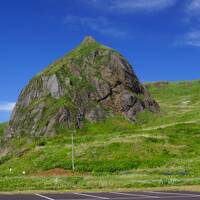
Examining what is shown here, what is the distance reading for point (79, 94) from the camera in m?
166

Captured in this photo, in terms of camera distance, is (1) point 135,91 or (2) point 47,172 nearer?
(2) point 47,172

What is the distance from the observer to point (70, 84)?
168m

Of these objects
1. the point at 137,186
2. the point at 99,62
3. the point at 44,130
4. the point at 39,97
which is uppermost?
the point at 99,62

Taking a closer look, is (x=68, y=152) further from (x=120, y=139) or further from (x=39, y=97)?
(x=39, y=97)

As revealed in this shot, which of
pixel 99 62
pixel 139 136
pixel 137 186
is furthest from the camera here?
pixel 99 62

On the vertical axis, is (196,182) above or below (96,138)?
below

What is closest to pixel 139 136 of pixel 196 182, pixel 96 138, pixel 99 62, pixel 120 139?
pixel 120 139

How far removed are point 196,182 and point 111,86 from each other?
124m

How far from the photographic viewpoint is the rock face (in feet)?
514

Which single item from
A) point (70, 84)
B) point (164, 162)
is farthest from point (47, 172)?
point (70, 84)

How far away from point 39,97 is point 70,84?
491 inches

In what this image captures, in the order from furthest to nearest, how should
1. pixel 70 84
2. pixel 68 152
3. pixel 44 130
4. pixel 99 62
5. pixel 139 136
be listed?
pixel 99 62
pixel 70 84
pixel 44 130
pixel 139 136
pixel 68 152

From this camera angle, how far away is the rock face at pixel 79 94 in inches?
6171

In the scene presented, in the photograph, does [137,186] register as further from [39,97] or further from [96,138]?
[39,97]
